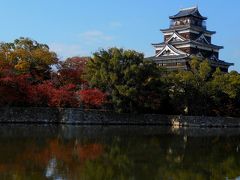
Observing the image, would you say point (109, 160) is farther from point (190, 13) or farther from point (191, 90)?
point (190, 13)

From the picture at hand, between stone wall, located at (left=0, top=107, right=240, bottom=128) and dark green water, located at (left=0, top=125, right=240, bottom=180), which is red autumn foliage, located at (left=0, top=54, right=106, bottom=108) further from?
dark green water, located at (left=0, top=125, right=240, bottom=180)

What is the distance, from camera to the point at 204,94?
35812 mm

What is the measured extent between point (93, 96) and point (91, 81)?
Result: 129 cm

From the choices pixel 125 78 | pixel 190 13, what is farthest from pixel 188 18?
pixel 125 78

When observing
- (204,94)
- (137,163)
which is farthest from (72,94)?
(137,163)

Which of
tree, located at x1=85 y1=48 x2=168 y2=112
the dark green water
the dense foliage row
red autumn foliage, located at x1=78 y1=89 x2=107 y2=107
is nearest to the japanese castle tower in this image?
the dense foliage row

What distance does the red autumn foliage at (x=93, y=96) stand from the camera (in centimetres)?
3089

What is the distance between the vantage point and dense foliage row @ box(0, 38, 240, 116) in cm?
2933

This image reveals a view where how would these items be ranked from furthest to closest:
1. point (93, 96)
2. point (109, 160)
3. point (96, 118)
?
point (96, 118), point (93, 96), point (109, 160)

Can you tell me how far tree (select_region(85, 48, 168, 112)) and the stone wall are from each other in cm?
110

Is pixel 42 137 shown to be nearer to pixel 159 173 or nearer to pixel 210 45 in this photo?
pixel 159 173

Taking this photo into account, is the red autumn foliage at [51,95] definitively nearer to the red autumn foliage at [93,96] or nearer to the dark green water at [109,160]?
the red autumn foliage at [93,96]

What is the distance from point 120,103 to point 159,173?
2007 centimetres

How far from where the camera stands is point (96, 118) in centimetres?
3183
